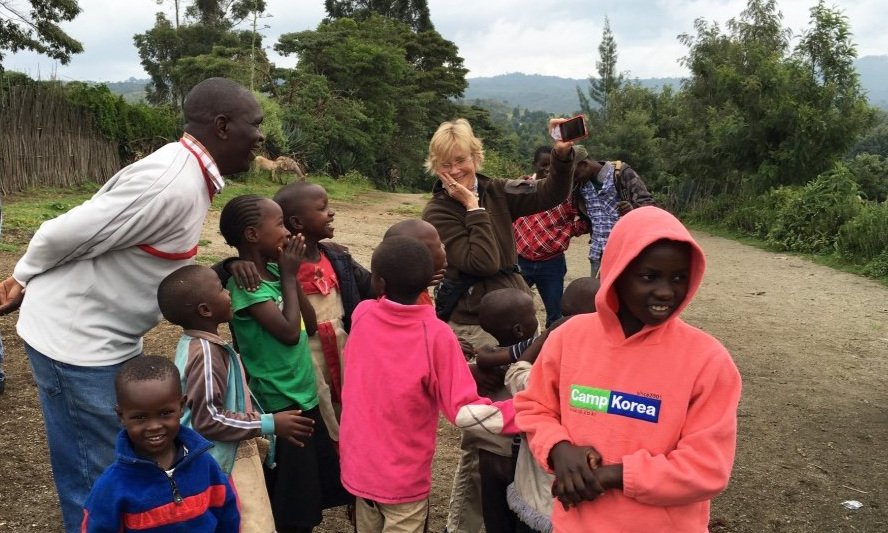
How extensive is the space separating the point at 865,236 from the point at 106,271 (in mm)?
12966

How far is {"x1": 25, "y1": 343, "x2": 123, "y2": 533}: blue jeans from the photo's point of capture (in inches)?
90.5

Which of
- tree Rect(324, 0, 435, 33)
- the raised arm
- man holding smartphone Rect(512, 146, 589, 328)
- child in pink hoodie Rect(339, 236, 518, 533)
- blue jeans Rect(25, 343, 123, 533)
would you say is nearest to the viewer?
blue jeans Rect(25, 343, 123, 533)

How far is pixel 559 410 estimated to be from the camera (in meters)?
1.99

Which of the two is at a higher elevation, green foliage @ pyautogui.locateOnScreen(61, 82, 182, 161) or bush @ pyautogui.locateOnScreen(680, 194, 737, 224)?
green foliage @ pyautogui.locateOnScreen(61, 82, 182, 161)

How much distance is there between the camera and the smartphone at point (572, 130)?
11.4ft

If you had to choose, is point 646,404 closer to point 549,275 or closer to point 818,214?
point 549,275

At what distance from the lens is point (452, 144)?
10.9ft

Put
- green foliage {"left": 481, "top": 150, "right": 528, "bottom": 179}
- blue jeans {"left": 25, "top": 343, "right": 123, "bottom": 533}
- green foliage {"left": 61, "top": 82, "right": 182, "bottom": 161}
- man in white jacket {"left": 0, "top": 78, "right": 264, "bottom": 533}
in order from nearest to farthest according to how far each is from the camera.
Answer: man in white jacket {"left": 0, "top": 78, "right": 264, "bottom": 533}
blue jeans {"left": 25, "top": 343, "right": 123, "bottom": 533}
green foliage {"left": 61, "top": 82, "right": 182, "bottom": 161}
green foliage {"left": 481, "top": 150, "right": 528, "bottom": 179}

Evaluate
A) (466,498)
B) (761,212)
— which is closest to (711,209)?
(761,212)

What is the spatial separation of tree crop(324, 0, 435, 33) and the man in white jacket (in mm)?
44699

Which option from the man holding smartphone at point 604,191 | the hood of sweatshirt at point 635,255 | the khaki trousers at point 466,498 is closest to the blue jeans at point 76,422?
the khaki trousers at point 466,498

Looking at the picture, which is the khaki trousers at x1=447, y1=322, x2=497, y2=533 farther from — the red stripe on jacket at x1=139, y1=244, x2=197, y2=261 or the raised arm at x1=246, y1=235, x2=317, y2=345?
the red stripe on jacket at x1=139, y1=244, x2=197, y2=261

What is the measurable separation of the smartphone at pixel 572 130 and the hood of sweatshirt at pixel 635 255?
1.65 metres

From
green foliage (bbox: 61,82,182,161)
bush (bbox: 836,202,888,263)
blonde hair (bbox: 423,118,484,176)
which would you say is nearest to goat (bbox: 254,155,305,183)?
green foliage (bbox: 61,82,182,161)
